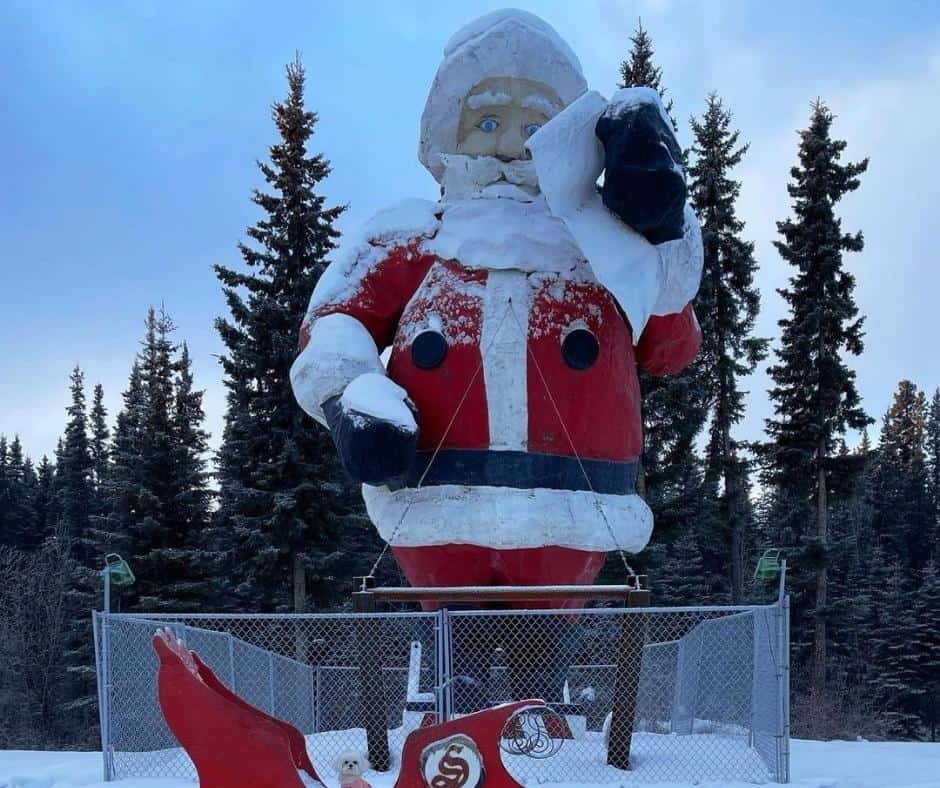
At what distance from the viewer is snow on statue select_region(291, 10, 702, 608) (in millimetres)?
4426

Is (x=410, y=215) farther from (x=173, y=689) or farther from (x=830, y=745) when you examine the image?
(x=830, y=745)

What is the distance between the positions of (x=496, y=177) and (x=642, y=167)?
986 mm

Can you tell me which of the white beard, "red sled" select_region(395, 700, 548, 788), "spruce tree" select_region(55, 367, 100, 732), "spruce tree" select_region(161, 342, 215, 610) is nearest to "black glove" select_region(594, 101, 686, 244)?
the white beard

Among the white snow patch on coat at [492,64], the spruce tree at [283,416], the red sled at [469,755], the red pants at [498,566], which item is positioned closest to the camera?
the red sled at [469,755]

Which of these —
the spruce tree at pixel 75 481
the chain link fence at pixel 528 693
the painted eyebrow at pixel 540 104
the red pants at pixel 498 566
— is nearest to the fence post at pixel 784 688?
the chain link fence at pixel 528 693

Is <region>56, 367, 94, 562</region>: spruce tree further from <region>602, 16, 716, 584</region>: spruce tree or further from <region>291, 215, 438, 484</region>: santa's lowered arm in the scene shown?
<region>291, 215, 438, 484</region>: santa's lowered arm

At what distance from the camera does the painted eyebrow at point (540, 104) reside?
5.02 meters

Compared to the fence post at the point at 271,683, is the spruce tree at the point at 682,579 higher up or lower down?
lower down

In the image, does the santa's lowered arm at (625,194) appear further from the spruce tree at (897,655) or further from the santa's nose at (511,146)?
the spruce tree at (897,655)

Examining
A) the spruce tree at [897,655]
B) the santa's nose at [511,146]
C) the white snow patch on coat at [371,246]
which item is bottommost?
the spruce tree at [897,655]

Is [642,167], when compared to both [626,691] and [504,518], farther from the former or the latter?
[626,691]

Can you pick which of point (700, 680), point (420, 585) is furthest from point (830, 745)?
point (420, 585)

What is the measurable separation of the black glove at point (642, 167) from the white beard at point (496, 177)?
25.5 inches

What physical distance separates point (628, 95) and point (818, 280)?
1286 cm
